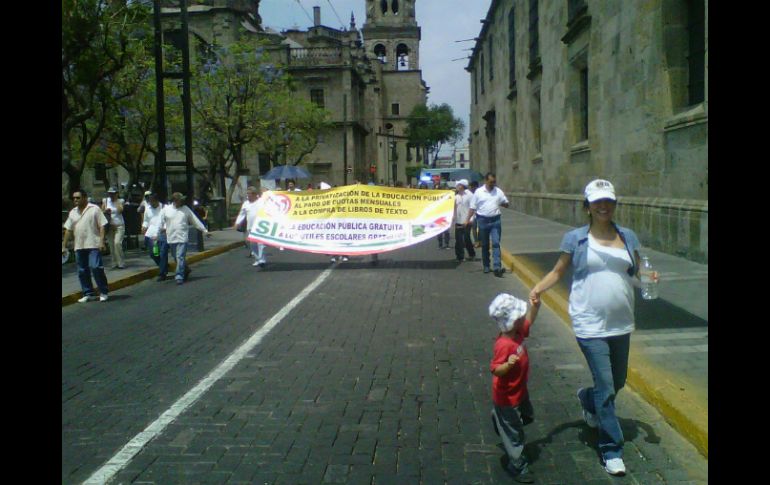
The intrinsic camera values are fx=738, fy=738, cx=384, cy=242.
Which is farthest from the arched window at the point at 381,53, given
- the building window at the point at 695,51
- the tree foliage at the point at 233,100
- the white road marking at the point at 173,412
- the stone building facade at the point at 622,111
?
the white road marking at the point at 173,412

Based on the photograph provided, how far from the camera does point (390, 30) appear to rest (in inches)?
4173

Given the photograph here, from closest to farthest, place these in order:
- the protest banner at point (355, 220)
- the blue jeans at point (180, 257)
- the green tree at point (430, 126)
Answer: the blue jeans at point (180, 257), the protest banner at point (355, 220), the green tree at point (430, 126)

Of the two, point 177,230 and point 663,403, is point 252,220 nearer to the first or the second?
point 177,230

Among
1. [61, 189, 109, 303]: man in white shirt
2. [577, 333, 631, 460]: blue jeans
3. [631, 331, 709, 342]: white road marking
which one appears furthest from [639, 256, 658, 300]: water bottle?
[61, 189, 109, 303]: man in white shirt

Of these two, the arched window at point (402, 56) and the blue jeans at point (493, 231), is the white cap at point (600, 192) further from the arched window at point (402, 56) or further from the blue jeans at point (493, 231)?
the arched window at point (402, 56)

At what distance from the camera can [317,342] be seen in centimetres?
825

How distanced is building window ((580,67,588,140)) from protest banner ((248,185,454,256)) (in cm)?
904

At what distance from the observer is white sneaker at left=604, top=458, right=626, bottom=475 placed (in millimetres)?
4359

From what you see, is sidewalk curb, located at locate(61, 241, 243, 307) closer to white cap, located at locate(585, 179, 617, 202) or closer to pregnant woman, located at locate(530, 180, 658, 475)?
pregnant woman, located at locate(530, 180, 658, 475)

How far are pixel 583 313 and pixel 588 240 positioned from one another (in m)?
0.46

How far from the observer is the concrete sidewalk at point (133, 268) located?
13.5 meters

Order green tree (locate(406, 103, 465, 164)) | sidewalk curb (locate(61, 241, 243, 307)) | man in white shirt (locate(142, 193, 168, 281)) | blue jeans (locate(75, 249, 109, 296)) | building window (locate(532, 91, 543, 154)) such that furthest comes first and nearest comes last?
green tree (locate(406, 103, 465, 164)) < building window (locate(532, 91, 543, 154)) < man in white shirt (locate(142, 193, 168, 281)) < sidewalk curb (locate(61, 241, 243, 307)) < blue jeans (locate(75, 249, 109, 296))

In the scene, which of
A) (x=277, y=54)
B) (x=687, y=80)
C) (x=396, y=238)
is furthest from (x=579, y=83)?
(x=277, y=54)

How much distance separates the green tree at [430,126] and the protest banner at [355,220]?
89.5 meters
